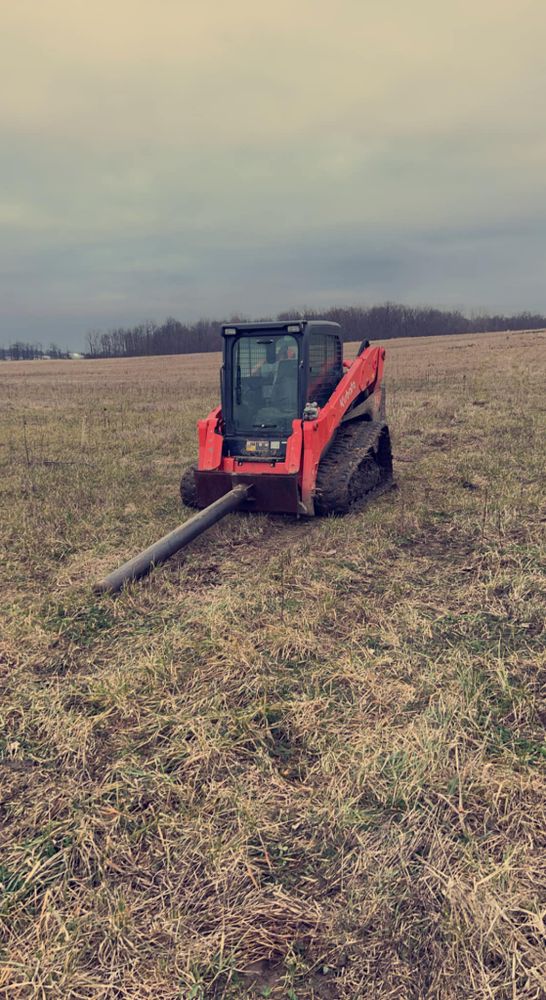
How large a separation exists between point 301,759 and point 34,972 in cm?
161

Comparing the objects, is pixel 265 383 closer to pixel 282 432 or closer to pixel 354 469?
pixel 282 432

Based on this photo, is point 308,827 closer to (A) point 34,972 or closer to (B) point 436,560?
(A) point 34,972

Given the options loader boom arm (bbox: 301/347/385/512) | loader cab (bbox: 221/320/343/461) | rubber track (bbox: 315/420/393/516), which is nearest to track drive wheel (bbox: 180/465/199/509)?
loader cab (bbox: 221/320/343/461)

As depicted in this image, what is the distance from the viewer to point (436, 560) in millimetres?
6422

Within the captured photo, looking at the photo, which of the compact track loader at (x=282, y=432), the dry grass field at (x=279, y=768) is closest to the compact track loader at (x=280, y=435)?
the compact track loader at (x=282, y=432)

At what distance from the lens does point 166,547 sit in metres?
6.28

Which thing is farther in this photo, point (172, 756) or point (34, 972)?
point (172, 756)

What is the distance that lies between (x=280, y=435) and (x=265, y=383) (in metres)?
0.81

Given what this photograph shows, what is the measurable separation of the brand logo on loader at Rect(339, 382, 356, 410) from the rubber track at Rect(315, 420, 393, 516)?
0.54 meters

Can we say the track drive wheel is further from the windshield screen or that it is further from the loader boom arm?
the loader boom arm

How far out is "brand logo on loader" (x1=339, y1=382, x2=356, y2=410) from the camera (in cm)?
868

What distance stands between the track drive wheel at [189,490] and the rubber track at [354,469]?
1.76m

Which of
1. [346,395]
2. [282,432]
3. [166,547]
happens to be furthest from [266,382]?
[166,547]

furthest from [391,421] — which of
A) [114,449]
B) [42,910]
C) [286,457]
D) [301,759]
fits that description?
[42,910]
